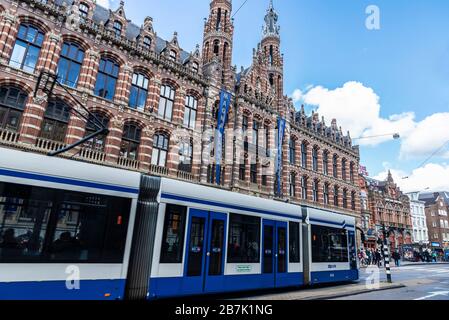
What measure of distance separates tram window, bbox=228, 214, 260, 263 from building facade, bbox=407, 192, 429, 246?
180 feet

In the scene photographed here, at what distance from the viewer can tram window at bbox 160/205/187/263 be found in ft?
23.1

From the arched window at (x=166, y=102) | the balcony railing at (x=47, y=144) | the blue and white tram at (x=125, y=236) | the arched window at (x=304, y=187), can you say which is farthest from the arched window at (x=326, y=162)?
the balcony railing at (x=47, y=144)

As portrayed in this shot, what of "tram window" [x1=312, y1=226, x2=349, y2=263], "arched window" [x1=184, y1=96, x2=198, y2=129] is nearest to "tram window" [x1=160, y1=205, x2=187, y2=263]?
"tram window" [x1=312, y1=226, x2=349, y2=263]

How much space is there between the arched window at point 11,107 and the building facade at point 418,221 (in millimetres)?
61312

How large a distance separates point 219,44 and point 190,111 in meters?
9.02

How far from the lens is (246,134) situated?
2470 centimetres

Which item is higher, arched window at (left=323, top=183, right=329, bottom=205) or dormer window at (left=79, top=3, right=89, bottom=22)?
dormer window at (left=79, top=3, right=89, bottom=22)

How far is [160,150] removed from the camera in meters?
19.1

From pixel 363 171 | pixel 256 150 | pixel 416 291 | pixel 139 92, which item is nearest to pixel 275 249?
pixel 416 291

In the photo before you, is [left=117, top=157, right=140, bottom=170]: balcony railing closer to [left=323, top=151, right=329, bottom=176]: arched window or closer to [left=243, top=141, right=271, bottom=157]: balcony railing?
[left=243, top=141, right=271, bottom=157]: balcony railing

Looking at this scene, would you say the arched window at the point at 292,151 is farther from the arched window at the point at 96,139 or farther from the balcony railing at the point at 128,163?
the arched window at the point at 96,139

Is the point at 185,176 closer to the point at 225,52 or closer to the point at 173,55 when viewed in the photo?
the point at 173,55

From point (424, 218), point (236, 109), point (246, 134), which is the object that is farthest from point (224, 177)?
point (424, 218)
